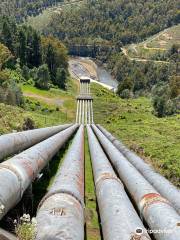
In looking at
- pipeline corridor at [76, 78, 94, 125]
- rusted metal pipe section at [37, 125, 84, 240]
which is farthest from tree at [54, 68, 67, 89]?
rusted metal pipe section at [37, 125, 84, 240]

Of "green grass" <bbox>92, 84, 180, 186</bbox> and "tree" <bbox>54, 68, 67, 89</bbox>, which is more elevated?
"tree" <bbox>54, 68, 67, 89</bbox>

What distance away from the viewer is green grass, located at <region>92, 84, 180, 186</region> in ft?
131

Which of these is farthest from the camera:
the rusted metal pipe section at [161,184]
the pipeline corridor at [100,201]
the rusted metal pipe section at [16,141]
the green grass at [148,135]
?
the green grass at [148,135]

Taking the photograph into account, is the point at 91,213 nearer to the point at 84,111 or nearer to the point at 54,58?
the point at 84,111

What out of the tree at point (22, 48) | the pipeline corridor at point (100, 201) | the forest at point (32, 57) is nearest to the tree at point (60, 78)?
the forest at point (32, 57)

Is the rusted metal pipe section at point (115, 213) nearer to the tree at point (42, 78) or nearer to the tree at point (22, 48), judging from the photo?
the tree at point (42, 78)

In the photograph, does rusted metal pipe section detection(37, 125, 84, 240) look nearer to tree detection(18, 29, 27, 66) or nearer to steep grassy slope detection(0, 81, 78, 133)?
steep grassy slope detection(0, 81, 78, 133)

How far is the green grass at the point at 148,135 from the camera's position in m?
40.0

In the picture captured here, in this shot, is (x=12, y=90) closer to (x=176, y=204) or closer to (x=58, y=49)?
(x=176, y=204)

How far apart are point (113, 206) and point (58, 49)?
130 metres

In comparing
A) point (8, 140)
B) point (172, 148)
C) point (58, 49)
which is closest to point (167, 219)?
point (8, 140)

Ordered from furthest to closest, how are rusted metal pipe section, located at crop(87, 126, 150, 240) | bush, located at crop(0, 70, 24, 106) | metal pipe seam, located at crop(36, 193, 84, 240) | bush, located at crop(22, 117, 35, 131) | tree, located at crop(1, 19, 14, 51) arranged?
1. tree, located at crop(1, 19, 14, 51)
2. bush, located at crop(0, 70, 24, 106)
3. bush, located at crop(22, 117, 35, 131)
4. rusted metal pipe section, located at crop(87, 126, 150, 240)
5. metal pipe seam, located at crop(36, 193, 84, 240)

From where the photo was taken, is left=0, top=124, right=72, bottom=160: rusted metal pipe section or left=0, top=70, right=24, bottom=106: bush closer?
left=0, top=124, right=72, bottom=160: rusted metal pipe section

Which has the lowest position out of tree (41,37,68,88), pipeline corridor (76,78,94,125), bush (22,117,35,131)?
pipeline corridor (76,78,94,125)
